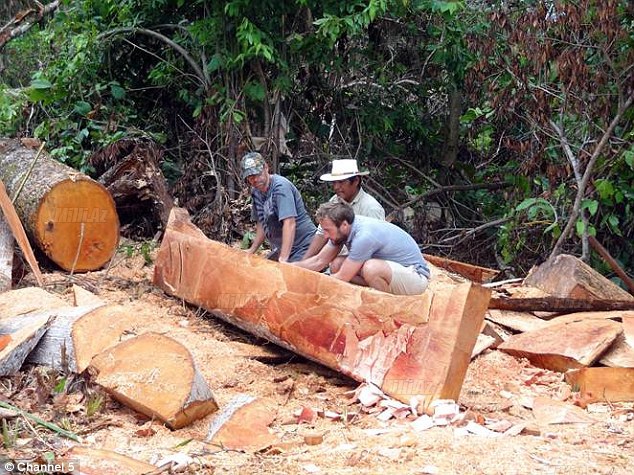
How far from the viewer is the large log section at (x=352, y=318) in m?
4.89

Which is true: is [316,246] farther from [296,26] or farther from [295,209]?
[296,26]

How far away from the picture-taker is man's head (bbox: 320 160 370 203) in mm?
6836

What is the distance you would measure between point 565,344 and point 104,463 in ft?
11.5

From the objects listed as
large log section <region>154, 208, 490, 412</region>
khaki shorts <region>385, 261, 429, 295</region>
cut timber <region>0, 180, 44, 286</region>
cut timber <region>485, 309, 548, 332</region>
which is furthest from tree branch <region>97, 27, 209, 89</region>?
khaki shorts <region>385, 261, 429, 295</region>

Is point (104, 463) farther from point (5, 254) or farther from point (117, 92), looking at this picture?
point (117, 92)

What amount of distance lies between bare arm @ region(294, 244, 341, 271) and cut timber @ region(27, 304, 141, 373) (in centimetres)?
153

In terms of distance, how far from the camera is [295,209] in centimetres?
706

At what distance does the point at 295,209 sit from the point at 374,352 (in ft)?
6.88

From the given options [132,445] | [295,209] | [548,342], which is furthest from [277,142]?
[132,445]

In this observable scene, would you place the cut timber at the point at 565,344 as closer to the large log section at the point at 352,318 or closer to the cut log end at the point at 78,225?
the large log section at the point at 352,318

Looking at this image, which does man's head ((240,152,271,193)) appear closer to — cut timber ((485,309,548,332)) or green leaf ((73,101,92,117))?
cut timber ((485,309,548,332))

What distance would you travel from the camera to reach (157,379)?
184 inches

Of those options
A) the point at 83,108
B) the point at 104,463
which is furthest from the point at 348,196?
the point at 83,108

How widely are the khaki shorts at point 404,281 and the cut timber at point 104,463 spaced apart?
2.52 m
